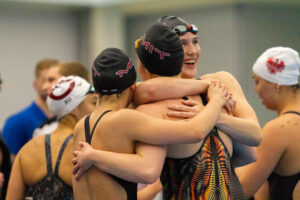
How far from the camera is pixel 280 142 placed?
395 centimetres

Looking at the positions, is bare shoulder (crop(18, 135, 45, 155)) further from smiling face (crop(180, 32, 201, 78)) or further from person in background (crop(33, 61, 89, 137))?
smiling face (crop(180, 32, 201, 78))

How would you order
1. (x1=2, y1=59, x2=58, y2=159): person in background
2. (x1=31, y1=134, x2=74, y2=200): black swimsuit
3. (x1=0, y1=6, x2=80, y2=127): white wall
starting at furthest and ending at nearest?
(x1=0, y1=6, x2=80, y2=127): white wall < (x1=2, y1=59, x2=58, y2=159): person in background < (x1=31, y1=134, x2=74, y2=200): black swimsuit

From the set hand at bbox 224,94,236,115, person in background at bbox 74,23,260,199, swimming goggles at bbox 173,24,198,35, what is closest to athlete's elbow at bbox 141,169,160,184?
person in background at bbox 74,23,260,199

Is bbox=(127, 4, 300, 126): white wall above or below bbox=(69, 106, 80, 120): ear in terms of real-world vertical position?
below

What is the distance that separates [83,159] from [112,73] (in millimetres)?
520

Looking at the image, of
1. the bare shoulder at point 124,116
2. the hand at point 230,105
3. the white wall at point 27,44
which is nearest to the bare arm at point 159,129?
the bare shoulder at point 124,116

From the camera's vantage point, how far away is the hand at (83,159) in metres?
2.95

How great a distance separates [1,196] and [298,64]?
9.96 feet

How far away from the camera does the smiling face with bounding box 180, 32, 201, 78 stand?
3.42m

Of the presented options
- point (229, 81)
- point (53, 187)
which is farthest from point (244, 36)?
point (53, 187)

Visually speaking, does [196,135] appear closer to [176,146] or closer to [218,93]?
[176,146]

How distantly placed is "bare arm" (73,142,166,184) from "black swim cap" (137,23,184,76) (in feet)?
1.57

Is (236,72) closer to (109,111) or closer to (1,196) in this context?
(1,196)

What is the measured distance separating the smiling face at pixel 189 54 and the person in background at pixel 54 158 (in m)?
1.07
